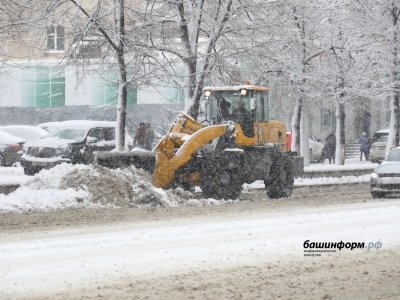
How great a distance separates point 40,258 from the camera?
1210 centimetres

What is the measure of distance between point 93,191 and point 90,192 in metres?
0.07

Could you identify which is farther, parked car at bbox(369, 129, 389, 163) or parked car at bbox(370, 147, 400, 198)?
parked car at bbox(369, 129, 389, 163)

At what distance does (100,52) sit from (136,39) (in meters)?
1.48

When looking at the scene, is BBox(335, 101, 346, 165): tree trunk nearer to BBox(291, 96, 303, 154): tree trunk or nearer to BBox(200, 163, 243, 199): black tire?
BBox(291, 96, 303, 154): tree trunk

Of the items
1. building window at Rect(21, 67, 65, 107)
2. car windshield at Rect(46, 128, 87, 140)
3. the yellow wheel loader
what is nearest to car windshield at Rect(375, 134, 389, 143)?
building window at Rect(21, 67, 65, 107)

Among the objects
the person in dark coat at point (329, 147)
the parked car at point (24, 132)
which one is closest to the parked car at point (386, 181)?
the parked car at point (24, 132)

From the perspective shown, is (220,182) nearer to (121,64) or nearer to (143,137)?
(121,64)

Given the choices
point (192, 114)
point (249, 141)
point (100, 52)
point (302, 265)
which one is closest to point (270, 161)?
point (249, 141)

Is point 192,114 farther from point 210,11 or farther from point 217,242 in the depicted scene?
point 217,242

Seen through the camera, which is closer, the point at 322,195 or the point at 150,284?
the point at 150,284

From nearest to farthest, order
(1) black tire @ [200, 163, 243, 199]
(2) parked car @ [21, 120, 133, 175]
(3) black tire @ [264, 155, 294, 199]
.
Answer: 1. (1) black tire @ [200, 163, 243, 199]
2. (3) black tire @ [264, 155, 294, 199]
3. (2) parked car @ [21, 120, 133, 175]

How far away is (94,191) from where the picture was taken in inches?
795

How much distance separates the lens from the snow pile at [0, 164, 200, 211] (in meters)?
19.5

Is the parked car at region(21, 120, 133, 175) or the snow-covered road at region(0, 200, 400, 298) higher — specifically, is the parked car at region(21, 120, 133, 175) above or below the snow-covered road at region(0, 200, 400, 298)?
above
